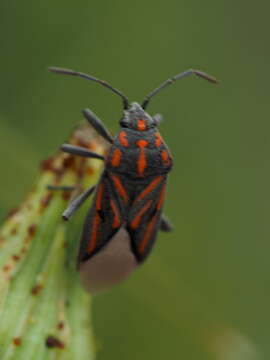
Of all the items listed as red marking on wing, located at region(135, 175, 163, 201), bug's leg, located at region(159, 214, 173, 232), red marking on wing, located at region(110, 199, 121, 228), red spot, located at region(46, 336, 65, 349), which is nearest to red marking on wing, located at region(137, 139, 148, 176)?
red marking on wing, located at region(135, 175, 163, 201)

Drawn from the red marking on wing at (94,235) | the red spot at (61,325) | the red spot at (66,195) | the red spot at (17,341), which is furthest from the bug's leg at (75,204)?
the red spot at (17,341)

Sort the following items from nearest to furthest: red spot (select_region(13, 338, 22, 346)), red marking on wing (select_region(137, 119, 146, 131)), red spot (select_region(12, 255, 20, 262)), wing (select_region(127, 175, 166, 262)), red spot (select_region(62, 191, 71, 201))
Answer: red spot (select_region(13, 338, 22, 346))
red spot (select_region(12, 255, 20, 262))
red spot (select_region(62, 191, 71, 201))
wing (select_region(127, 175, 166, 262))
red marking on wing (select_region(137, 119, 146, 131))

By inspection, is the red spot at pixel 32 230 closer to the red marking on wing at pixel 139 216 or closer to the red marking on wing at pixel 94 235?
the red marking on wing at pixel 94 235

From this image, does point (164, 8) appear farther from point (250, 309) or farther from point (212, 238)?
point (250, 309)

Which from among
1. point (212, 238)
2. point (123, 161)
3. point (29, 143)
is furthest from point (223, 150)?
point (123, 161)

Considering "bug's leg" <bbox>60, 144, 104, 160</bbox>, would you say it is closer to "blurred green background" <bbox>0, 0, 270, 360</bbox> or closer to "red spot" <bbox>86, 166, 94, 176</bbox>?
"red spot" <bbox>86, 166, 94, 176</bbox>

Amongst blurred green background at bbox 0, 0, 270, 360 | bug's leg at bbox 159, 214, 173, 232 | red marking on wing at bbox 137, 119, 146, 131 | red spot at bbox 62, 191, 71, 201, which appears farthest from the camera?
blurred green background at bbox 0, 0, 270, 360
